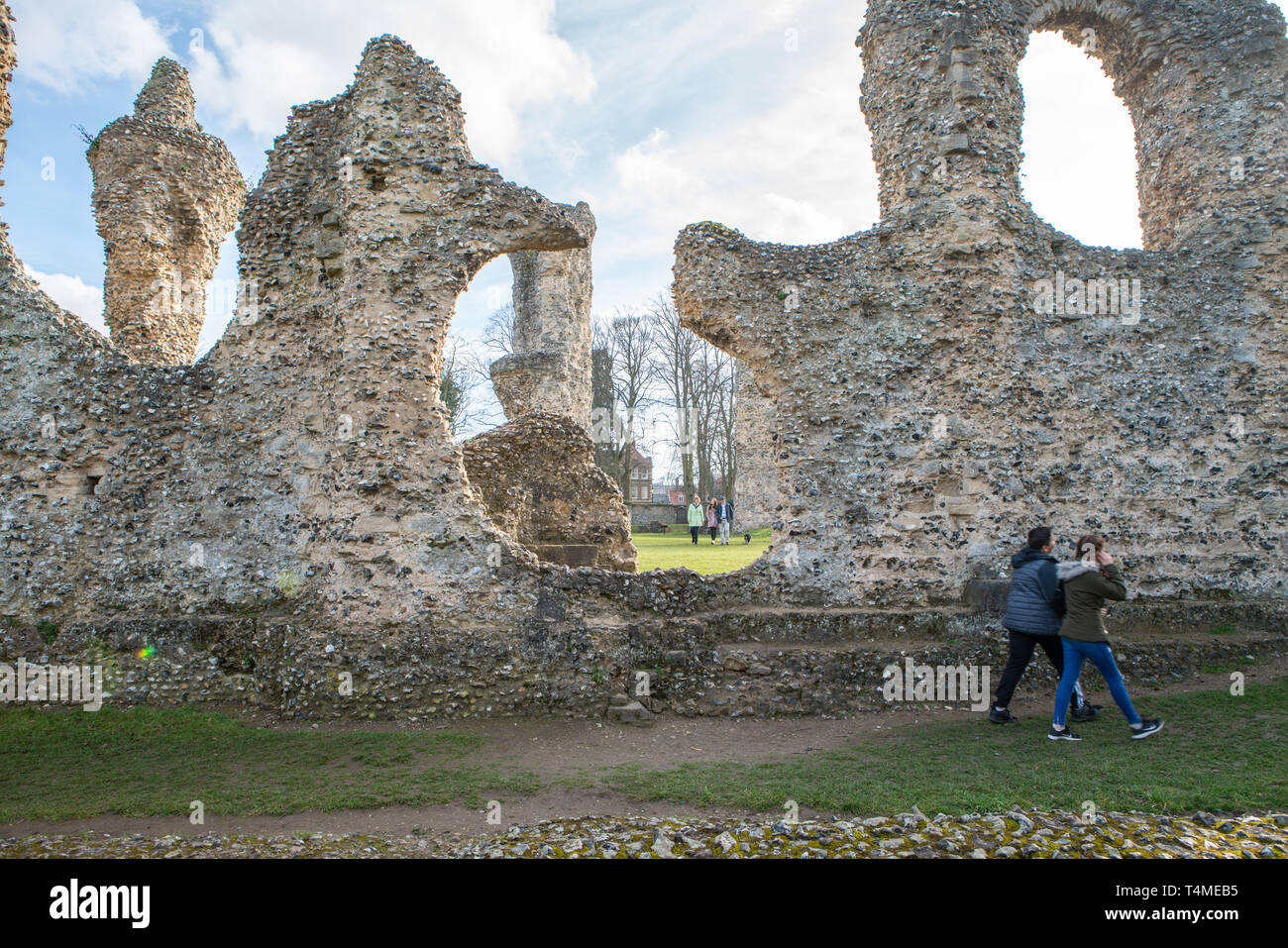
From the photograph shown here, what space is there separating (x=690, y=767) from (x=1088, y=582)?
350cm

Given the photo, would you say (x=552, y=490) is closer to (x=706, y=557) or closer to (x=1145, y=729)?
(x=706, y=557)

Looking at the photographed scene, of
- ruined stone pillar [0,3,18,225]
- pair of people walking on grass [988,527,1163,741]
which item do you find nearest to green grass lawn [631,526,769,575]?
pair of people walking on grass [988,527,1163,741]

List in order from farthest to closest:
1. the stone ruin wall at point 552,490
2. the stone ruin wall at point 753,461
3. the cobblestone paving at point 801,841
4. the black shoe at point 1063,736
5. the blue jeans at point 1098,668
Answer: the stone ruin wall at point 753,461
the stone ruin wall at point 552,490
the black shoe at point 1063,736
the blue jeans at point 1098,668
the cobblestone paving at point 801,841

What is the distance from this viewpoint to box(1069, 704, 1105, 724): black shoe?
656cm

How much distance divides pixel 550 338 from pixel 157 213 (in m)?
7.77

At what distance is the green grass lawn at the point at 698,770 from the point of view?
4.87 metres

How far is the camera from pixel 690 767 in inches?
224


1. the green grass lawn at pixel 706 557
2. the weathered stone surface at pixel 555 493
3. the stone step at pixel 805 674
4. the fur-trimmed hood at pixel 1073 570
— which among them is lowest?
the stone step at pixel 805 674

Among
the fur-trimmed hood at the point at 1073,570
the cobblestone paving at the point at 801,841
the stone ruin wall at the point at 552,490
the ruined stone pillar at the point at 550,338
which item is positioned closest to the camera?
the cobblestone paving at the point at 801,841

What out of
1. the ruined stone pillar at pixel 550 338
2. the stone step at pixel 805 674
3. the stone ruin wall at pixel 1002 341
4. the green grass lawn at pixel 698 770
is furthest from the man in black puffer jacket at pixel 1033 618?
the ruined stone pillar at pixel 550 338

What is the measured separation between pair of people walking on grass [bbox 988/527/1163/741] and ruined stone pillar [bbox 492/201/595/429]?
10958 mm

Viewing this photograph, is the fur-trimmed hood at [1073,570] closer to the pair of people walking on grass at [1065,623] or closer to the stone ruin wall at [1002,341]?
the pair of people walking on grass at [1065,623]

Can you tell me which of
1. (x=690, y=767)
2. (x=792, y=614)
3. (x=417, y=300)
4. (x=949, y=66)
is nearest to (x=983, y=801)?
(x=690, y=767)

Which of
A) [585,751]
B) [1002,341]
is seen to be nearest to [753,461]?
[1002,341]
